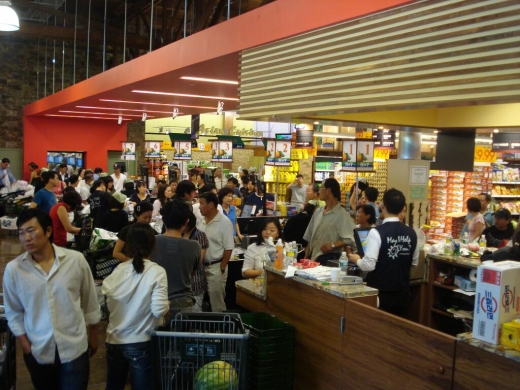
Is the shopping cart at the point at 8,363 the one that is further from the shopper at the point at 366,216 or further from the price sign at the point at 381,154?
the price sign at the point at 381,154

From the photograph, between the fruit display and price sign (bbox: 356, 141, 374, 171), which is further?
price sign (bbox: 356, 141, 374, 171)

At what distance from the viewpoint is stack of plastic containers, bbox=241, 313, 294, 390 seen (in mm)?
3531

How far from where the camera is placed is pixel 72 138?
63.8 feet

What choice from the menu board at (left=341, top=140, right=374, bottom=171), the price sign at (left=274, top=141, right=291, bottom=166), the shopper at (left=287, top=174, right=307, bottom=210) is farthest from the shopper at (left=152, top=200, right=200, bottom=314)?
the shopper at (left=287, top=174, right=307, bottom=210)

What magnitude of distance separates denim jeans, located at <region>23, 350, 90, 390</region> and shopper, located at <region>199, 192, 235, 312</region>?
82.4 inches

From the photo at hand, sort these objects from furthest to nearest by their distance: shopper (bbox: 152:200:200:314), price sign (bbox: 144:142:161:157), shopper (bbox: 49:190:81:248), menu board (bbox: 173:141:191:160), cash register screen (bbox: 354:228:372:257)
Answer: price sign (bbox: 144:142:161:157), menu board (bbox: 173:141:191:160), shopper (bbox: 49:190:81:248), cash register screen (bbox: 354:228:372:257), shopper (bbox: 152:200:200:314)

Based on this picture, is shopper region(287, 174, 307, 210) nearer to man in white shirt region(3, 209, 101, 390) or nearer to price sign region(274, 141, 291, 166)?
price sign region(274, 141, 291, 166)

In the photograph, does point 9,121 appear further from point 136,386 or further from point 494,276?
point 494,276

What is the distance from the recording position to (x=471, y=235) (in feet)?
24.2

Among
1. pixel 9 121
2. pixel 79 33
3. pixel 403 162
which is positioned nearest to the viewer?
pixel 403 162

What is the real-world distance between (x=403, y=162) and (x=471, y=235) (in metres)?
1.43

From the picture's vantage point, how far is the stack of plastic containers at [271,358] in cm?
353

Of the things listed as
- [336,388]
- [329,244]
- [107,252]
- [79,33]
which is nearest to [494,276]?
[336,388]

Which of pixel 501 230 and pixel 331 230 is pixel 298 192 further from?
pixel 331 230
